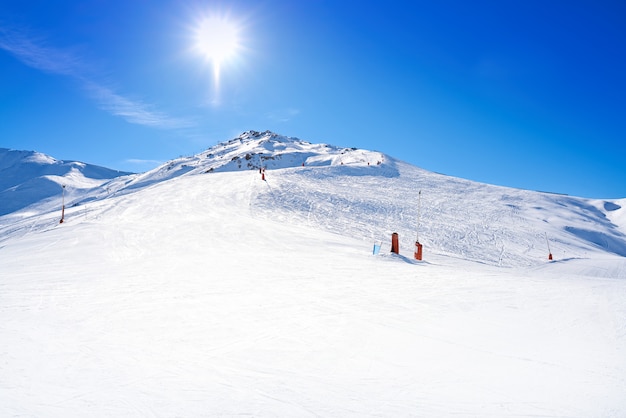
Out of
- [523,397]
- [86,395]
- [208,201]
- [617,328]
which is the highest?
[208,201]

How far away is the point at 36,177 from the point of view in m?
110

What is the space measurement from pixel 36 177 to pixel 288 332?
133 metres

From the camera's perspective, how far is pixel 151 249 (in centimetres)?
1388

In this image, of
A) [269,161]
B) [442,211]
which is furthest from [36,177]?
[442,211]

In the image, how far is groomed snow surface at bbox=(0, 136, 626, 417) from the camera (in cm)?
390

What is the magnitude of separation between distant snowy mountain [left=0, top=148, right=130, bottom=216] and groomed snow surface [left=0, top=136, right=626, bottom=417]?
94.3 meters

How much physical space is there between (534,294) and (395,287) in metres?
3.03

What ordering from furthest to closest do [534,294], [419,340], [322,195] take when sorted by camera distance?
[322,195] → [534,294] → [419,340]

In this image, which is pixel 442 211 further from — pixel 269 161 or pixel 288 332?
pixel 269 161

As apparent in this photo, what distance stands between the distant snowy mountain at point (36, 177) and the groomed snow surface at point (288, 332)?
94.3 meters

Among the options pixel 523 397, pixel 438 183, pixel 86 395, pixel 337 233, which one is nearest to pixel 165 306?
pixel 86 395

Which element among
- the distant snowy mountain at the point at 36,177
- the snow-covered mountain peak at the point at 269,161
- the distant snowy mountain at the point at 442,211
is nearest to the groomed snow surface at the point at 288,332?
the distant snowy mountain at the point at 442,211

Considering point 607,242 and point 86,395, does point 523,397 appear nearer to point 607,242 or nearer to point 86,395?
point 86,395

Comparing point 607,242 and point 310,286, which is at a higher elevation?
point 607,242
